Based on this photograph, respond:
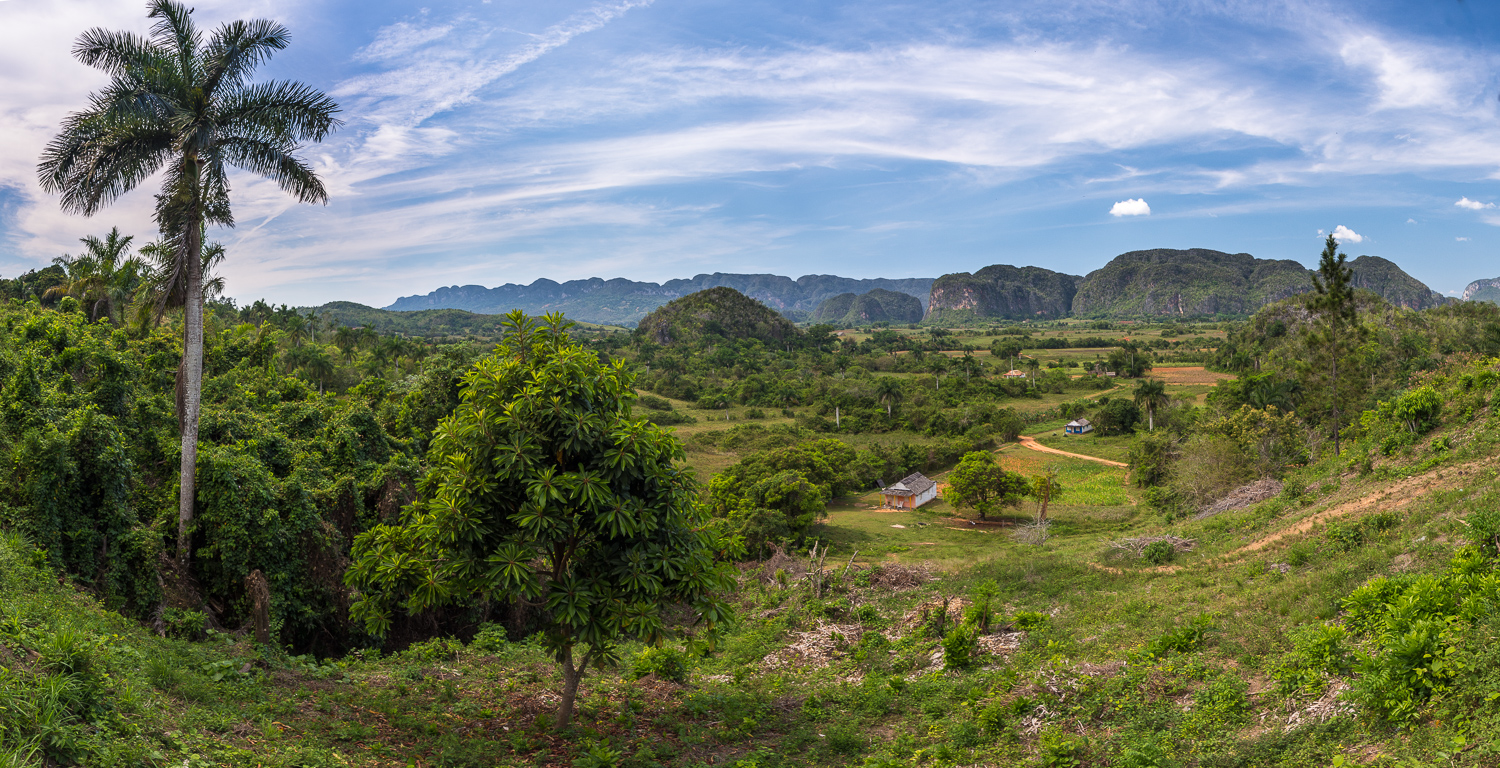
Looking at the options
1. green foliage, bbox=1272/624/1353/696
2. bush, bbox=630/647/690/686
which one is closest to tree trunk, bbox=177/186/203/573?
bush, bbox=630/647/690/686

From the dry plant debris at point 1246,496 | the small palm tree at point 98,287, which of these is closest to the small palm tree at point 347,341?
the small palm tree at point 98,287

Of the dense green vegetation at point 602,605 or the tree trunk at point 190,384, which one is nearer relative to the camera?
the dense green vegetation at point 602,605

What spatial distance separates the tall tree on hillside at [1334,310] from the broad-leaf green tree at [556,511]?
25181 mm

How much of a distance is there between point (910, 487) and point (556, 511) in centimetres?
3711

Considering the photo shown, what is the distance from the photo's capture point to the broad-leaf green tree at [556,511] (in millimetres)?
7094

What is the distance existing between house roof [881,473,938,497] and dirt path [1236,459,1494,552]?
27066 millimetres

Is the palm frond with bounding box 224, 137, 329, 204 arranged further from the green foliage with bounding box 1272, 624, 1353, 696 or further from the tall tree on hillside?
the tall tree on hillside

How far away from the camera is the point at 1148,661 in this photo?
9.05 metres

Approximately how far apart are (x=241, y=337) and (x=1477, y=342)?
76.8 m

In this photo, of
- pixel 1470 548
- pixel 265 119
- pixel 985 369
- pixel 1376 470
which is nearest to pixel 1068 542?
pixel 1376 470

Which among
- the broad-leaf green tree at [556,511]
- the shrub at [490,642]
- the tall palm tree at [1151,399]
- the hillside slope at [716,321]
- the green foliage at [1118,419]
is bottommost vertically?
the green foliage at [1118,419]

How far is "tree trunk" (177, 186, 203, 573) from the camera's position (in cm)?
1213

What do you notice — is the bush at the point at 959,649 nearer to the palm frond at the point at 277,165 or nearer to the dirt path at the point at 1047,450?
the palm frond at the point at 277,165

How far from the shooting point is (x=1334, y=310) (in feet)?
88.9
